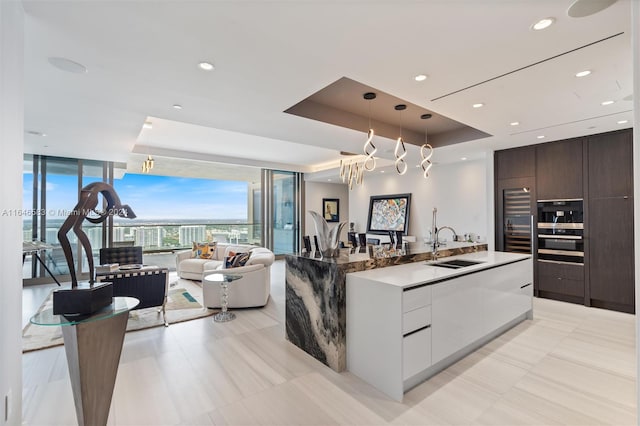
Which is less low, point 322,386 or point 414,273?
point 414,273

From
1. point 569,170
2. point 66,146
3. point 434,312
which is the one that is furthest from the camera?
point 66,146

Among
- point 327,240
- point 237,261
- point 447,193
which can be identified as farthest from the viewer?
point 447,193

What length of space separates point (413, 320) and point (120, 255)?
498cm

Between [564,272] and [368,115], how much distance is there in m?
3.87

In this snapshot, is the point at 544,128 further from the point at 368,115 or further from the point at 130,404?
the point at 130,404

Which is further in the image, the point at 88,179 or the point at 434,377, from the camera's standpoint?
the point at 88,179

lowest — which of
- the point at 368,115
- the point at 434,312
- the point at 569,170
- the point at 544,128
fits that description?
the point at 434,312

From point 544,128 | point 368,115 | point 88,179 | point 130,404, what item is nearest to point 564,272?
point 544,128

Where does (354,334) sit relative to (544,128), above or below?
below

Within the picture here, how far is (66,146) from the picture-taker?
5129 millimetres

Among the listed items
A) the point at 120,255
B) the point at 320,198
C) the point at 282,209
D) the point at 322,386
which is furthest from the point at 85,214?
the point at 320,198

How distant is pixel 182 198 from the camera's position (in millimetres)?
9750

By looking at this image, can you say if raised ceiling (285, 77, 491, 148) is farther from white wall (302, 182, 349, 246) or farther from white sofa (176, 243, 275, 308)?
white wall (302, 182, 349, 246)

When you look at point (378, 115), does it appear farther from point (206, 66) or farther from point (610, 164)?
point (610, 164)
